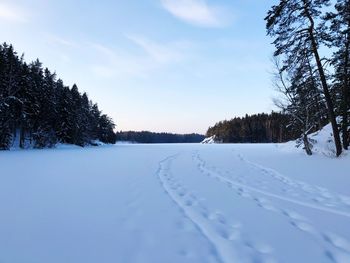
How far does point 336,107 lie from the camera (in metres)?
20.2

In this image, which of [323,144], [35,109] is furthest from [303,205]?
[35,109]

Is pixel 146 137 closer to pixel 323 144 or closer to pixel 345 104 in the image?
pixel 323 144

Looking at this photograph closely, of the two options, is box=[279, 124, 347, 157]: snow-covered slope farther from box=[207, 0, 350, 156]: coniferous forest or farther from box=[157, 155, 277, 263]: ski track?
box=[157, 155, 277, 263]: ski track

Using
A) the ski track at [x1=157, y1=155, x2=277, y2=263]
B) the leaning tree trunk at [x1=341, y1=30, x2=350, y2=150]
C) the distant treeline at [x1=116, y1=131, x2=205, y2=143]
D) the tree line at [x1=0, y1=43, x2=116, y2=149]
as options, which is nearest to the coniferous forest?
the leaning tree trunk at [x1=341, y1=30, x2=350, y2=150]

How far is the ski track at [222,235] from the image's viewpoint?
3820 millimetres

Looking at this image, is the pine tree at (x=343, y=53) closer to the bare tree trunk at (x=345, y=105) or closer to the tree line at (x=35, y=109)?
the bare tree trunk at (x=345, y=105)

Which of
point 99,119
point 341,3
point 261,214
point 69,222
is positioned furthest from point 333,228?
point 99,119

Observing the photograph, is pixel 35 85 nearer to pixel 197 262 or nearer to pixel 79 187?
pixel 79 187

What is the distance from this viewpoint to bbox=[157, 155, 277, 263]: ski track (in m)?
3.82

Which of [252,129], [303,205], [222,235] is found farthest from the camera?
[252,129]

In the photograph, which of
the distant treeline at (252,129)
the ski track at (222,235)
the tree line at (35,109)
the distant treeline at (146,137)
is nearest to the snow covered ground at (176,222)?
the ski track at (222,235)

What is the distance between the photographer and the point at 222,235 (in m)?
4.62

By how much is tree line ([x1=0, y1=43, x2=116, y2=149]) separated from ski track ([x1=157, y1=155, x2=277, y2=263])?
32.7 metres

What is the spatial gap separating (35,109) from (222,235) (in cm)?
4139
